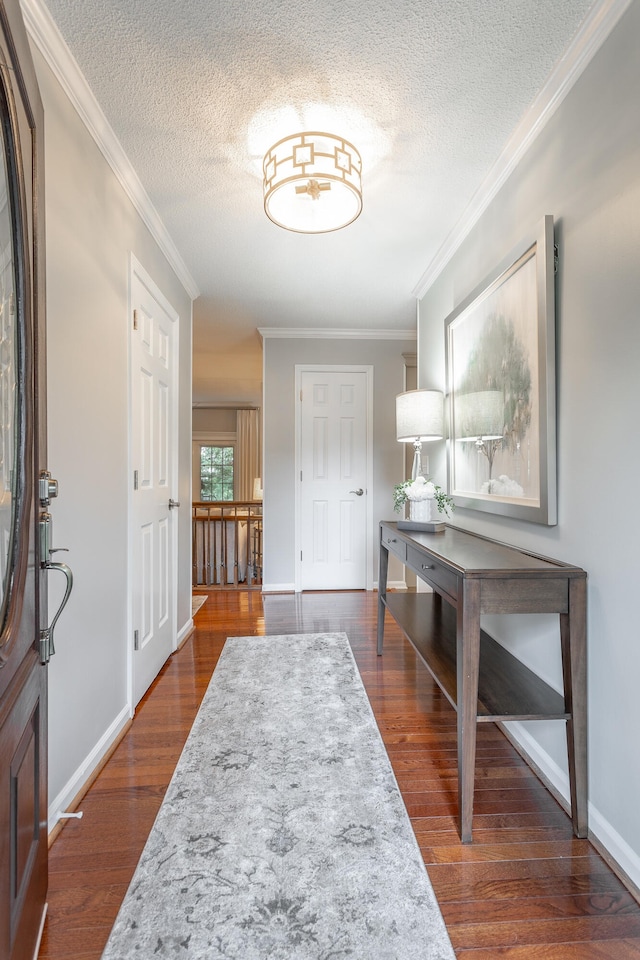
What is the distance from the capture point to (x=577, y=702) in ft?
4.63

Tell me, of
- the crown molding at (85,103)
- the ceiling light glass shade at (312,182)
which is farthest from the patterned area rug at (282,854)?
the crown molding at (85,103)

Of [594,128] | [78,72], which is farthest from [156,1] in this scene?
[594,128]

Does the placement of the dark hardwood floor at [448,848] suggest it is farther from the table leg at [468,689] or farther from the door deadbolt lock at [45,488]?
the door deadbolt lock at [45,488]

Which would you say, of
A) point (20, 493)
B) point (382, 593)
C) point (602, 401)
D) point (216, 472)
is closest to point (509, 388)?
point (602, 401)

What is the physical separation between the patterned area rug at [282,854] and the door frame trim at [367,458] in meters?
2.29

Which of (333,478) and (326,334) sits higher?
(326,334)

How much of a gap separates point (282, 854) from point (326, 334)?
3945mm

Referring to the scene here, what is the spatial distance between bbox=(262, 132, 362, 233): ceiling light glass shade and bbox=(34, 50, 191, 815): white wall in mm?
691

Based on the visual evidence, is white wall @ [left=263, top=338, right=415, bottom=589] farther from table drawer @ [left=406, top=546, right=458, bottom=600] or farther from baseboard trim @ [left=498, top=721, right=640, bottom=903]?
baseboard trim @ [left=498, top=721, right=640, bottom=903]

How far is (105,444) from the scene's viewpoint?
1883 millimetres

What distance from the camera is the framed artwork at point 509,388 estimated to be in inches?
65.2

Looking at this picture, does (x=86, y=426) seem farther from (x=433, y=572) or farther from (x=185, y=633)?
(x=185, y=633)

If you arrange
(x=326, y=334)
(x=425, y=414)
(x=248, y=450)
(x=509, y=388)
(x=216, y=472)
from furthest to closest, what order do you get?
(x=216, y=472), (x=248, y=450), (x=326, y=334), (x=425, y=414), (x=509, y=388)

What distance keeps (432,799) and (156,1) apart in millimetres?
2605
